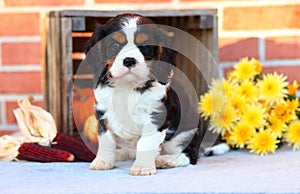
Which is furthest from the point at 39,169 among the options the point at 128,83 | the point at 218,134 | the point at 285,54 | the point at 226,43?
the point at 285,54

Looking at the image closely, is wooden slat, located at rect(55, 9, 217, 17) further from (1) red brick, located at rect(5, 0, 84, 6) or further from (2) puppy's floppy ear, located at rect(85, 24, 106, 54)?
(1) red brick, located at rect(5, 0, 84, 6)

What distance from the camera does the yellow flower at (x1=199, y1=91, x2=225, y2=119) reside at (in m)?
2.10

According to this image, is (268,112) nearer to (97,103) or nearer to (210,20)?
(210,20)

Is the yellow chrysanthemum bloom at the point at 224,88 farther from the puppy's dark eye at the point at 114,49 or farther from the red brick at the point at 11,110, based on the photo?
the red brick at the point at 11,110

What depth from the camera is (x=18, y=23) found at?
252 centimetres

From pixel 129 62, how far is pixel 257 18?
3.45 ft

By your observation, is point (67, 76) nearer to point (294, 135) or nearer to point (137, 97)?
point (137, 97)

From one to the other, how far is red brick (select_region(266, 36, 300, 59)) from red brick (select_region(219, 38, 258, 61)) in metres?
0.06

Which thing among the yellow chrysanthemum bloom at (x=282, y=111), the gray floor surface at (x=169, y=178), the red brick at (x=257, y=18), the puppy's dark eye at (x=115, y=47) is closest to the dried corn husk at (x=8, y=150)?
the gray floor surface at (x=169, y=178)

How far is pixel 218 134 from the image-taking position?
207cm

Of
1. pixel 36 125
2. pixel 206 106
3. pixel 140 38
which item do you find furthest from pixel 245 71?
pixel 36 125

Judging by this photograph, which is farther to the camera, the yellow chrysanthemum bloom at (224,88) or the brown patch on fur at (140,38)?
the yellow chrysanthemum bloom at (224,88)

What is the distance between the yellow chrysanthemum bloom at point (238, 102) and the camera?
2080mm

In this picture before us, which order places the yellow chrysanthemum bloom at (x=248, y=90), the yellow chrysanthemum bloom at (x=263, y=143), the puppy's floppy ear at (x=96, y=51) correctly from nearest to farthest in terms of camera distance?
the puppy's floppy ear at (x=96, y=51)
the yellow chrysanthemum bloom at (x=263, y=143)
the yellow chrysanthemum bloom at (x=248, y=90)
